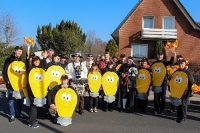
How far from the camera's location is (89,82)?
7.91 m

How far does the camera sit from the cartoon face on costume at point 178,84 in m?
6.93

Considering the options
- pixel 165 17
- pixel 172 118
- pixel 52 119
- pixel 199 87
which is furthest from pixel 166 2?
pixel 52 119

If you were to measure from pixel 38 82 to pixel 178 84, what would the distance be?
411 centimetres

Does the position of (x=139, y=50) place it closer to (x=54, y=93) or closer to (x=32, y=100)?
(x=54, y=93)

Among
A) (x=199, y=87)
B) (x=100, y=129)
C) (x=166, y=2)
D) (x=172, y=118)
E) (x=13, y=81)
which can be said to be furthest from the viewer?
(x=166, y=2)

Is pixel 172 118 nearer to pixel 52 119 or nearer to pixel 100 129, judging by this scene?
pixel 100 129

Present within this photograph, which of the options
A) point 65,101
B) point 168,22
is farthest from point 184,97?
point 168,22

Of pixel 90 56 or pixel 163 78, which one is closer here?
pixel 163 78

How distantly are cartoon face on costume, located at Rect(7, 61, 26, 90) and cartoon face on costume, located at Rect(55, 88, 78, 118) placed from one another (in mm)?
1227

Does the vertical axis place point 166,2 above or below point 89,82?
above

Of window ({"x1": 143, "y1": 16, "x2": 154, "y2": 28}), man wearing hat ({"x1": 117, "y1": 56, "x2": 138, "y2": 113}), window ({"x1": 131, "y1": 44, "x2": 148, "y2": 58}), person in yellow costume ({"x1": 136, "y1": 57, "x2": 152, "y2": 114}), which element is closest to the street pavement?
man wearing hat ({"x1": 117, "y1": 56, "x2": 138, "y2": 113})

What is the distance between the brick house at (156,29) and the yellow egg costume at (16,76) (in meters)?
17.2

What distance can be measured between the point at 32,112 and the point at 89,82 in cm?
224

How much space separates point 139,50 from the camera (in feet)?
76.9
